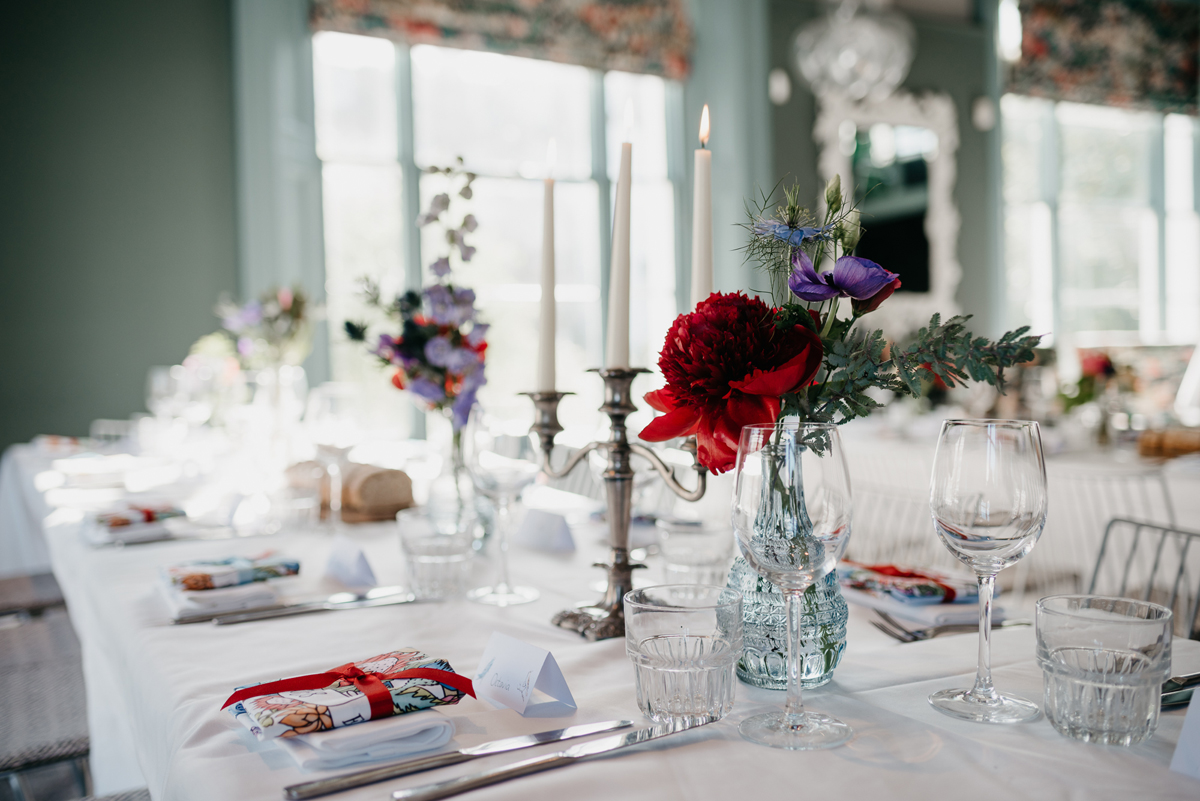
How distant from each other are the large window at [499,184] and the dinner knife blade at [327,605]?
3.63 m

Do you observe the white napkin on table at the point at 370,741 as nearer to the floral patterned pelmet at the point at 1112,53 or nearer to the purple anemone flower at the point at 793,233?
the purple anemone flower at the point at 793,233

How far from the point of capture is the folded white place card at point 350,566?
1212 mm

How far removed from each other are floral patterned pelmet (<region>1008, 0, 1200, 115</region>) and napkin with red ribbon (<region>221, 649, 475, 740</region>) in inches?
264

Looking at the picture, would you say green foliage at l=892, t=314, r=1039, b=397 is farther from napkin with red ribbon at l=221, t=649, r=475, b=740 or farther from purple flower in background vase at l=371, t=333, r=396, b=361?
purple flower in background vase at l=371, t=333, r=396, b=361

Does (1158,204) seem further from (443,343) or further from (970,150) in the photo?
(443,343)

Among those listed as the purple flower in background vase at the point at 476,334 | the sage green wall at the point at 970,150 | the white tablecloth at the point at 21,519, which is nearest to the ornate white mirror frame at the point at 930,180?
the sage green wall at the point at 970,150

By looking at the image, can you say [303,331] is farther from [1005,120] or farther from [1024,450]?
[1005,120]

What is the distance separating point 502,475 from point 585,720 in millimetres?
468

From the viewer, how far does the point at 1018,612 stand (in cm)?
111

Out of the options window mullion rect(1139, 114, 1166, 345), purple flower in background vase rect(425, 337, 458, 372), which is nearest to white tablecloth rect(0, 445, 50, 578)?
purple flower in background vase rect(425, 337, 458, 372)

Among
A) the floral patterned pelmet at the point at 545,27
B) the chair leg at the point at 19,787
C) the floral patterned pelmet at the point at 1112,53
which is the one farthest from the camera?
the floral patterned pelmet at the point at 1112,53

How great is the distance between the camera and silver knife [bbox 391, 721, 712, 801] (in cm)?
59

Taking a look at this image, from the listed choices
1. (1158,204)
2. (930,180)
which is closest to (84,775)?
(930,180)

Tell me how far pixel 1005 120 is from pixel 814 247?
6658 mm
